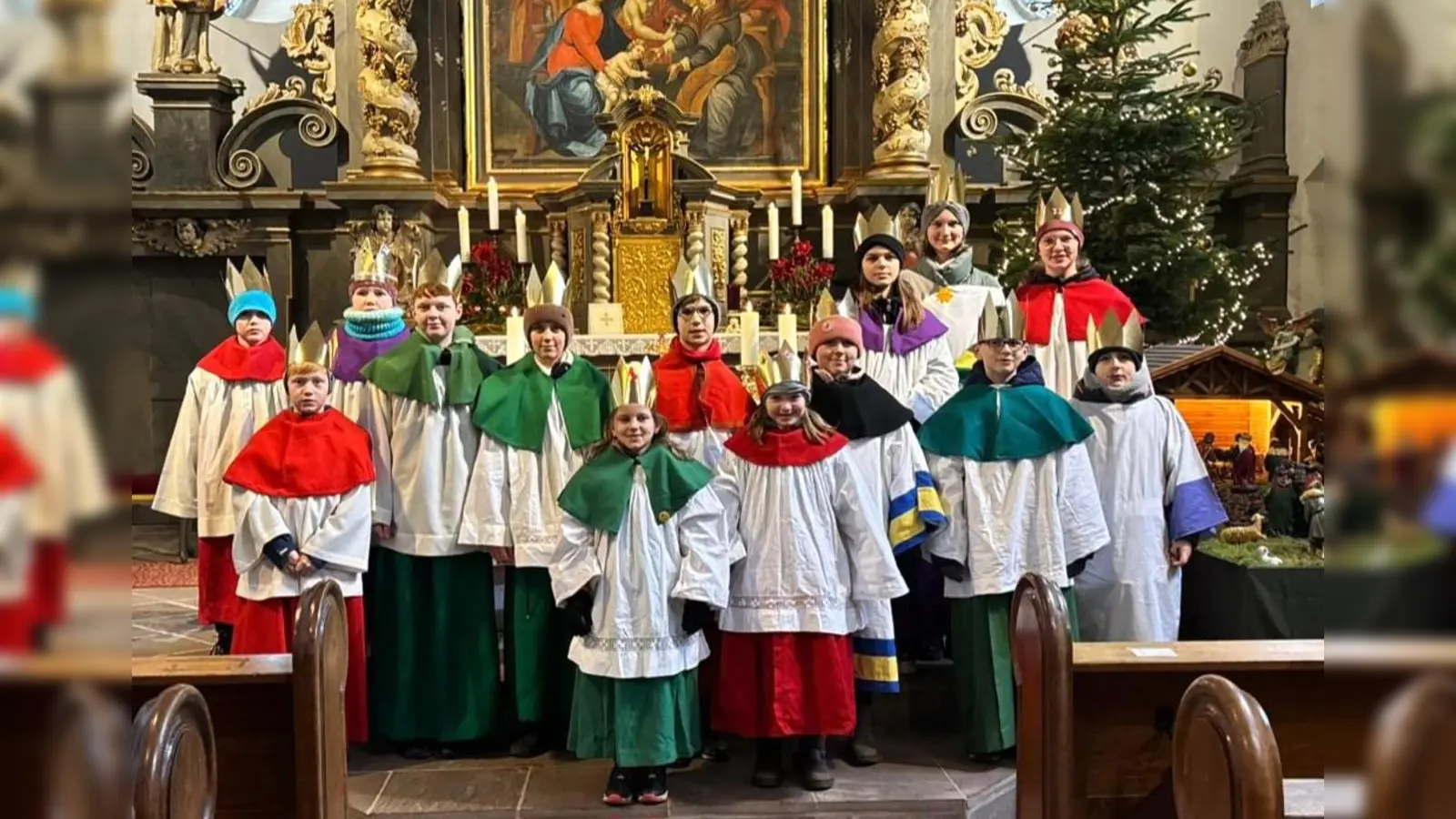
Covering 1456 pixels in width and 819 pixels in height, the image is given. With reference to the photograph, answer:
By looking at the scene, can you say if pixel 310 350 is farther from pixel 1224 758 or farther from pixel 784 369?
pixel 1224 758

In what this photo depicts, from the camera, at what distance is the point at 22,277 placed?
1.30 feet

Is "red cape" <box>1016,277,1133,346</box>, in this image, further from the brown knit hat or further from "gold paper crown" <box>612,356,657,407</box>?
the brown knit hat

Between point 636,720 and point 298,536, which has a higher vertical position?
point 298,536

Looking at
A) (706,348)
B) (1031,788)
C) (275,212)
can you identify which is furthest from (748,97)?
(1031,788)

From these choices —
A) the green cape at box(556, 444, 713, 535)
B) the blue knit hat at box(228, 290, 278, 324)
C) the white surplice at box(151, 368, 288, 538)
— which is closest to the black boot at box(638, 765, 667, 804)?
the green cape at box(556, 444, 713, 535)

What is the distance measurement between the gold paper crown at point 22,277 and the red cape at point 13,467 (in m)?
0.05

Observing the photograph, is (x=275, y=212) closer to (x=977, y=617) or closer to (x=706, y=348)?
(x=706, y=348)

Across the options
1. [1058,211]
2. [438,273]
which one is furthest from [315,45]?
[1058,211]

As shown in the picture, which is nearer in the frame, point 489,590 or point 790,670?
point 790,670

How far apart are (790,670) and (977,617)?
2.51 feet

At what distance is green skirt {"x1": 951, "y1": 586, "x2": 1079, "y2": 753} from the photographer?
12.8 feet

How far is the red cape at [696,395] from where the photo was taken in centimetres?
414

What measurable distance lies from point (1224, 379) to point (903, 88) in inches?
147

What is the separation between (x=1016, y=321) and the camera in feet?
13.4
